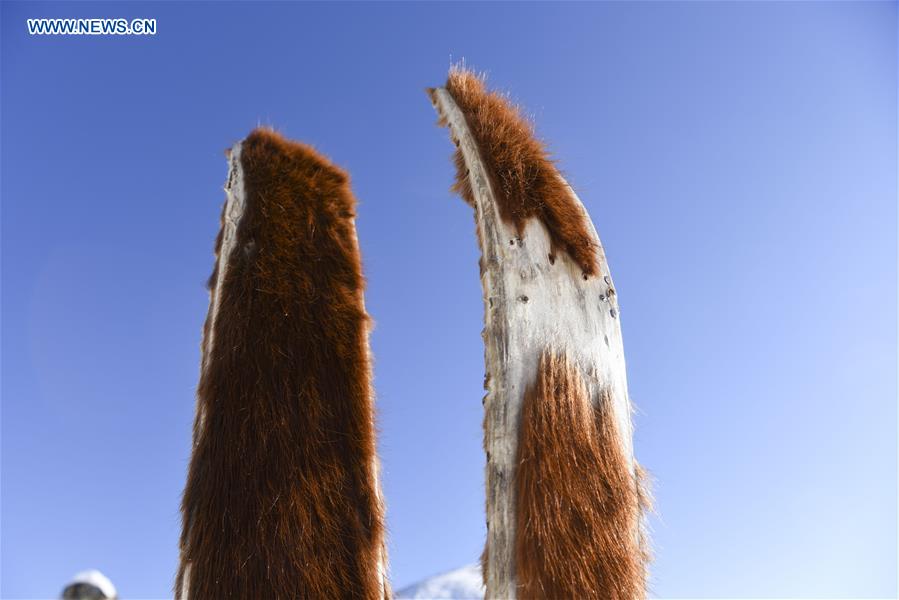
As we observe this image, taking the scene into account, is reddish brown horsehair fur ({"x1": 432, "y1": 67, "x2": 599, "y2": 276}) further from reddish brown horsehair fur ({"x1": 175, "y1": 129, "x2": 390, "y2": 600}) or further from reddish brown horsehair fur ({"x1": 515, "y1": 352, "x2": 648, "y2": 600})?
reddish brown horsehair fur ({"x1": 175, "y1": 129, "x2": 390, "y2": 600})

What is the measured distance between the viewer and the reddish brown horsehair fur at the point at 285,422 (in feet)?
7.71

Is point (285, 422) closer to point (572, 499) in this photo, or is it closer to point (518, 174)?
point (572, 499)

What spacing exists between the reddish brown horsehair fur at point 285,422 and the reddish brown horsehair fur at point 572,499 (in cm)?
63

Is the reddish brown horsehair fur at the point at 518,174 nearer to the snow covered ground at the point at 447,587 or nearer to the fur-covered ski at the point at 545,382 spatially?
the fur-covered ski at the point at 545,382

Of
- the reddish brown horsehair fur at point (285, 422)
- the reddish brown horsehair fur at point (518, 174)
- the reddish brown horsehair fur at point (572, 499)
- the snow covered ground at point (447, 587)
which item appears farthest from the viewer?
the snow covered ground at point (447, 587)

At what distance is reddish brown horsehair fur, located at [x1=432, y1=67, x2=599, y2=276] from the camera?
250cm

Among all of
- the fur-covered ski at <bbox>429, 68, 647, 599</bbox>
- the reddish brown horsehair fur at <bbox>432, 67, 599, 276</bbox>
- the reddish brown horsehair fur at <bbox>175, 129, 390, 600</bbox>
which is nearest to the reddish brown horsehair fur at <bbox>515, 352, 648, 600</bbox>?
the fur-covered ski at <bbox>429, 68, 647, 599</bbox>

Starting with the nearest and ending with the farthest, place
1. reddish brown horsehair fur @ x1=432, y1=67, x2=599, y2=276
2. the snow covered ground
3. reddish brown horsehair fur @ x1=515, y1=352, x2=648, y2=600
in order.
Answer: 1. reddish brown horsehair fur @ x1=515, y1=352, x2=648, y2=600
2. reddish brown horsehair fur @ x1=432, y1=67, x2=599, y2=276
3. the snow covered ground

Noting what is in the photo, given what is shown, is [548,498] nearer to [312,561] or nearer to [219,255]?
[312,561]

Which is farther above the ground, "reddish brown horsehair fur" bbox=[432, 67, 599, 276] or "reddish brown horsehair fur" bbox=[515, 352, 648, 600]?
"reddish brown horsehair fur" bbox=[432, 67, 599, 276]

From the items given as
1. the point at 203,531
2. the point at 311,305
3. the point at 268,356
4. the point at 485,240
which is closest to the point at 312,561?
the point at 203,531

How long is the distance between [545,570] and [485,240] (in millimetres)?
1003

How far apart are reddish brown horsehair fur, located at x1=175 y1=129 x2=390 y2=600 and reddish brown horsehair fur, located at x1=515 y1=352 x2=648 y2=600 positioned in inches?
25.0

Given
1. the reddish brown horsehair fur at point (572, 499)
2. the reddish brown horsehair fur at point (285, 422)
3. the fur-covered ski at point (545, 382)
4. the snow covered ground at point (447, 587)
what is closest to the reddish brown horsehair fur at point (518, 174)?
the fur-covered ski at point (545, 382)
